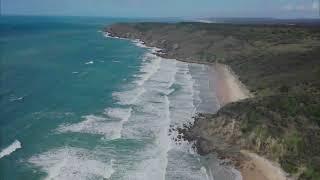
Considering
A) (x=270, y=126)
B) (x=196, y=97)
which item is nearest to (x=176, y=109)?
(x=196, y=97)

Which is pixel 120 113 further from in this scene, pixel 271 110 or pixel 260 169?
pixel 260 169

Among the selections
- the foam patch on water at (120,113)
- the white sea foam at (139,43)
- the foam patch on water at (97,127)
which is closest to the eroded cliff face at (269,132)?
the foam patch on water at (97,127)

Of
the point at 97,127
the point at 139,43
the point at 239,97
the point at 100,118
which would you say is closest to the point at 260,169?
the point at 97,127

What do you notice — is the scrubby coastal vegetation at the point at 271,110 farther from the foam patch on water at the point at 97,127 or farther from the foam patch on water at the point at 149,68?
the foam patch on water at the point at 97,127

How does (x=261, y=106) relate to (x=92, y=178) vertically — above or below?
above

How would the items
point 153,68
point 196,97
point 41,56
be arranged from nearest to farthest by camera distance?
point 196,97
point 153,68
point 41,56

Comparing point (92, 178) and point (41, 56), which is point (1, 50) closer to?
point (41, 56)

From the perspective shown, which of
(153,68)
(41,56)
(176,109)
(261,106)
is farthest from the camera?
(41,56)
